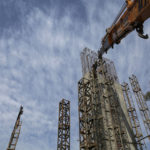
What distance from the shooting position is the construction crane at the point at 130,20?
12.9m

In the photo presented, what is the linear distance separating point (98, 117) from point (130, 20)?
1670 cm

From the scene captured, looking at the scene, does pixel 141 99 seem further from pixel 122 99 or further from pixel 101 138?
pixel 101 138

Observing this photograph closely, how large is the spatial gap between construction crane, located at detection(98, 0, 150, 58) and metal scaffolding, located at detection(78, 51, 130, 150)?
41.5ft

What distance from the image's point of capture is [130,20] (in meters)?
14.6

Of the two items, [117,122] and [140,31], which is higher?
[140,31]

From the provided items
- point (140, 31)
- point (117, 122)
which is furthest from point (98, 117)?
point (140, 31)

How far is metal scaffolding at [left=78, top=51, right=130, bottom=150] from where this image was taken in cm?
2461

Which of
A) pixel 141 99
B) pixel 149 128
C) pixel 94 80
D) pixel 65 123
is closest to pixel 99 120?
pixel 94 80

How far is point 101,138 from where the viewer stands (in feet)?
81.6

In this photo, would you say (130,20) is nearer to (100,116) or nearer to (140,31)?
(140,31)

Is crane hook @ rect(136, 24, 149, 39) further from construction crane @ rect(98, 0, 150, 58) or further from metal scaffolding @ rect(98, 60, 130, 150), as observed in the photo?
metal scaffolding @ rect(98, 60, 130, 150)

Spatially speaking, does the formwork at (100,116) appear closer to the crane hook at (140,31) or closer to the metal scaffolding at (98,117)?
the metal scaffolding at (98,117)

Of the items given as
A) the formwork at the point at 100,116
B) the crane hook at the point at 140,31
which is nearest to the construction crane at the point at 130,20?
the crane hook at the point at 140,31

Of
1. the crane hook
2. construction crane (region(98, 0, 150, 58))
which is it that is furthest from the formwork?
the crane hook
